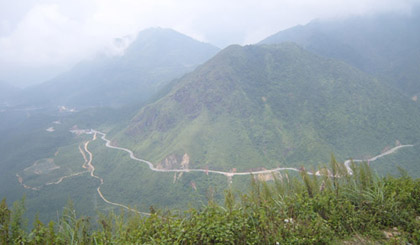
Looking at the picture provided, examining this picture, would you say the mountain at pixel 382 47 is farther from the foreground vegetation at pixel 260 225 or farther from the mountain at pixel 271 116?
the foreground vegetation at pixel 260 225

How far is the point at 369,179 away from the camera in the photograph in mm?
11836

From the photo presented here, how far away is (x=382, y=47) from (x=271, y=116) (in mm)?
131025

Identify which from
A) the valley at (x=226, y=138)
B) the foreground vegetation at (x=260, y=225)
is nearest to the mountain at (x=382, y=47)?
the valley at (x=226, y=138)

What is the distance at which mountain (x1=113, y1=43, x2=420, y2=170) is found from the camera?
85.1m

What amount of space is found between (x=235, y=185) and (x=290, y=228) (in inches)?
2579

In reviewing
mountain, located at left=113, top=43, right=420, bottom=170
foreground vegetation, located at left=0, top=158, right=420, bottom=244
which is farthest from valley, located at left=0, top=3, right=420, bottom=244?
foreground vegetation, located at left=0, top=158, right=420, bottom=244

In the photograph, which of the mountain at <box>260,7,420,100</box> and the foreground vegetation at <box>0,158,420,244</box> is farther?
the mountain at <box>260,7,420,100</box>

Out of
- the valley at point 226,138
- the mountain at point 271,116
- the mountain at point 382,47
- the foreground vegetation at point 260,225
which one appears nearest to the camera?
the foreground vegetation at point 260,225

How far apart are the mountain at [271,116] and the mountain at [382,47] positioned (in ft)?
151

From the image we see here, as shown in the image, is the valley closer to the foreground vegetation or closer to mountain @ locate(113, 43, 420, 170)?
mountain @ locate(113, 43, 420, 170)

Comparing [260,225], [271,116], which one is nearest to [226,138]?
[271,116]

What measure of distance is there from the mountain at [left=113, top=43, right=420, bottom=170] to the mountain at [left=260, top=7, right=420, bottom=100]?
46.1 metres

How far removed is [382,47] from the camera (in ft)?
576

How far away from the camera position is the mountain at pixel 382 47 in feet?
467
